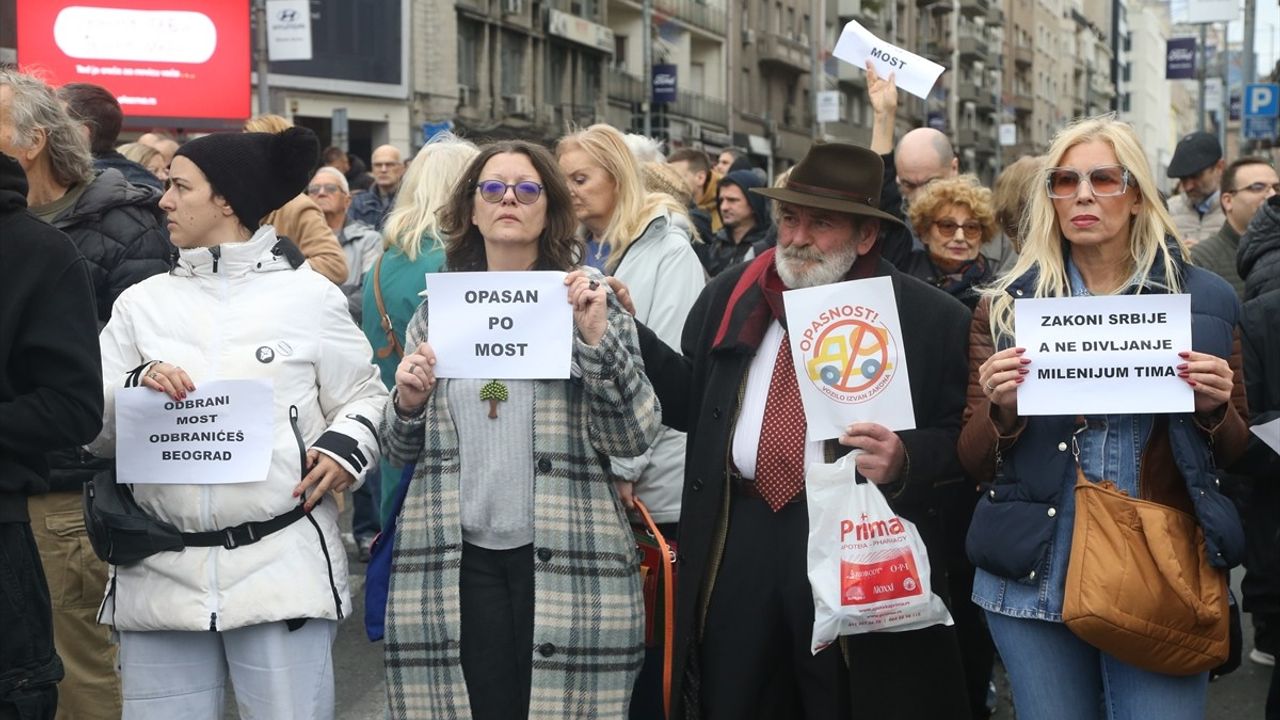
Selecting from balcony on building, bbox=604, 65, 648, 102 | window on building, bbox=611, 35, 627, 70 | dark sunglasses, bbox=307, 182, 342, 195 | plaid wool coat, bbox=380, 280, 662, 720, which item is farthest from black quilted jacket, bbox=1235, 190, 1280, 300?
window on building, bbox=611, 35, 627, 70

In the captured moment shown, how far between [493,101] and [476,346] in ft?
112

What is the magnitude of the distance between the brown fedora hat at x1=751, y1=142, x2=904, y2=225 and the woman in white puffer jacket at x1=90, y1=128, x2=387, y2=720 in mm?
1291

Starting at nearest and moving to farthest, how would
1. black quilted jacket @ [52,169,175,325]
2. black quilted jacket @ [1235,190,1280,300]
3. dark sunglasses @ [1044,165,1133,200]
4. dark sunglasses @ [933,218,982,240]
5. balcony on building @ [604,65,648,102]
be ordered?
dark sunglasses @ [1044,165,1133,200] → black quilted jacket @ [52,169,175,325] → black quilted jacket @ [1235,190,1280,300] → dark sunglasses @ [933,218,982,240] → balcony on building @ [604,65,648,102]

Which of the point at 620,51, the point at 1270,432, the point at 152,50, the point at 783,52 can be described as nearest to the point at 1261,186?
the point at 1270,432

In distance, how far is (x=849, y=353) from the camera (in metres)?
3.76

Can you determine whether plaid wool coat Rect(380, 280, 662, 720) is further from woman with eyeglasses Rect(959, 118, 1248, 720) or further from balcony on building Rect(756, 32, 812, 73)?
balcony on building Rect(756, 32, 812, 73)

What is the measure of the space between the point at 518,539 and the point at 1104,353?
60.3 inches

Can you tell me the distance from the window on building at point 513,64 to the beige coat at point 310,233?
3163cm

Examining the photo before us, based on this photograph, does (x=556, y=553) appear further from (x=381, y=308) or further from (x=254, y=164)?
(x=381, y=308)

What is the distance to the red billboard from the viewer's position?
21.9 m

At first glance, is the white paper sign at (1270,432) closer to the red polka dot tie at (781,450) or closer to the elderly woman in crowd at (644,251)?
the red polka dot tie at (781,450)

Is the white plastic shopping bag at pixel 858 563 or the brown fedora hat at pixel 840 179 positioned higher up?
the brown fedora hat at pixel 840 179

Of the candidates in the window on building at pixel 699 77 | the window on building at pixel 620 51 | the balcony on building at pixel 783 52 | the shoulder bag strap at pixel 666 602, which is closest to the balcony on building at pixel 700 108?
the window on building at pixel 699 77

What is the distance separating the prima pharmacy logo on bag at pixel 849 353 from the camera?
3748mm
